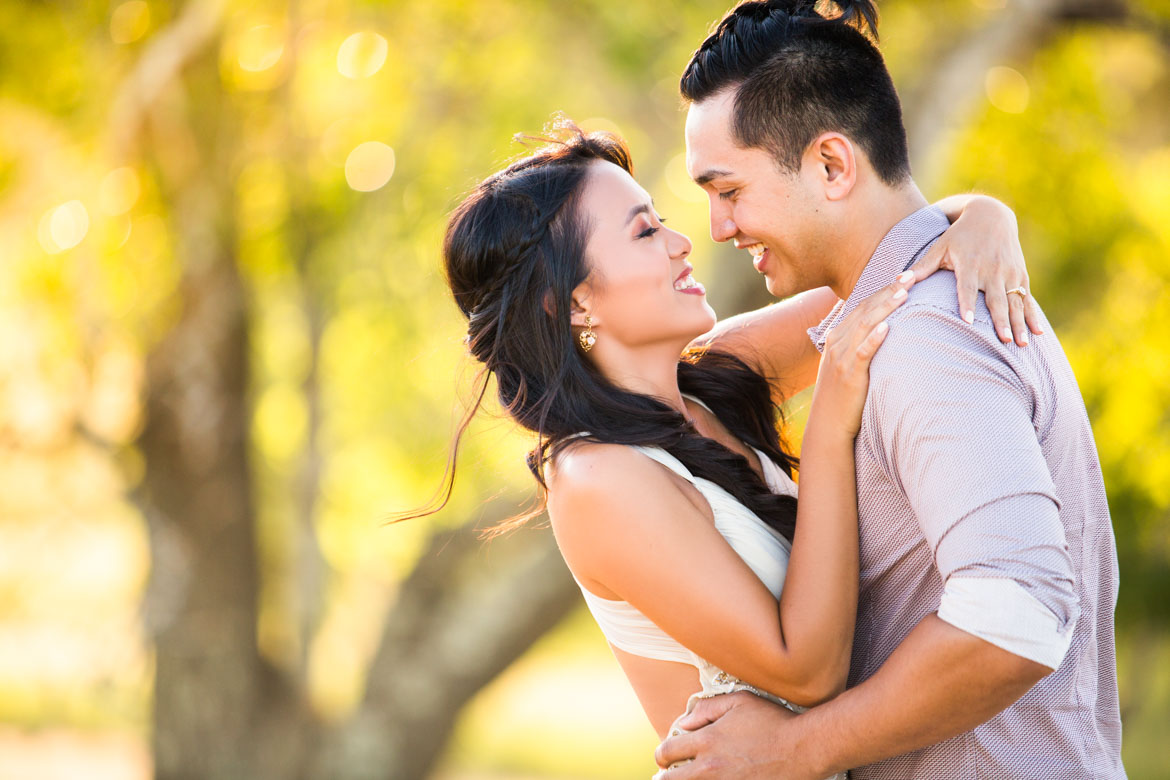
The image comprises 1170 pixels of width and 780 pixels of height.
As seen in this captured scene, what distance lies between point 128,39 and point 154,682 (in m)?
3.54

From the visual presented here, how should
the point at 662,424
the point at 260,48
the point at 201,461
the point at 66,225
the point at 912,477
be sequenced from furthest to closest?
the point at 260,48 → the point at 201,461 → the point at 66,225 → the point at 662,424 → the point at 912,477

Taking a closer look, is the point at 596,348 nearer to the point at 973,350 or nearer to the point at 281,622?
the point at 973,350

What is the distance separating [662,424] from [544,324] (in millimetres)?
358

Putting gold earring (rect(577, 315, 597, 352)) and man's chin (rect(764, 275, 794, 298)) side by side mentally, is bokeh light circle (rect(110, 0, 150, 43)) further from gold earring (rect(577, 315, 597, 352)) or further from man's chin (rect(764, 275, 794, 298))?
man's chin (rect(764, 275, 794, 298))

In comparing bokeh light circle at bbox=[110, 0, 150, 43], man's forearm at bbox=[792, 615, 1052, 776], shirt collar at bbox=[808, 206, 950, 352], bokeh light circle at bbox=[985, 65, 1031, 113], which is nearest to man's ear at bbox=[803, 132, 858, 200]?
shirt collar at bbox=[808, 206, 950, 352]

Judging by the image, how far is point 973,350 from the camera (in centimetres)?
170

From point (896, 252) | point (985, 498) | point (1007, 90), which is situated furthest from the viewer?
point (1007, 90)

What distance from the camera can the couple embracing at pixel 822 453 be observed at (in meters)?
1.63

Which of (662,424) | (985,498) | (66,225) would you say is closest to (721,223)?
(662,424)

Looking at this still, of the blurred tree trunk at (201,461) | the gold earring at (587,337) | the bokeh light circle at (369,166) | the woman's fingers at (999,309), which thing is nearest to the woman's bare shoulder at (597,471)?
the gold earring at (587,337)

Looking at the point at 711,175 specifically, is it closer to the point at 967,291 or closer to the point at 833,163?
the point at 833,163

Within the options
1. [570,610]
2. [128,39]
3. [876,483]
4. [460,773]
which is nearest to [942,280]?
[876,483]

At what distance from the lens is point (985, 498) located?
1577 mm

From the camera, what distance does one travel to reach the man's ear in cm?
204
